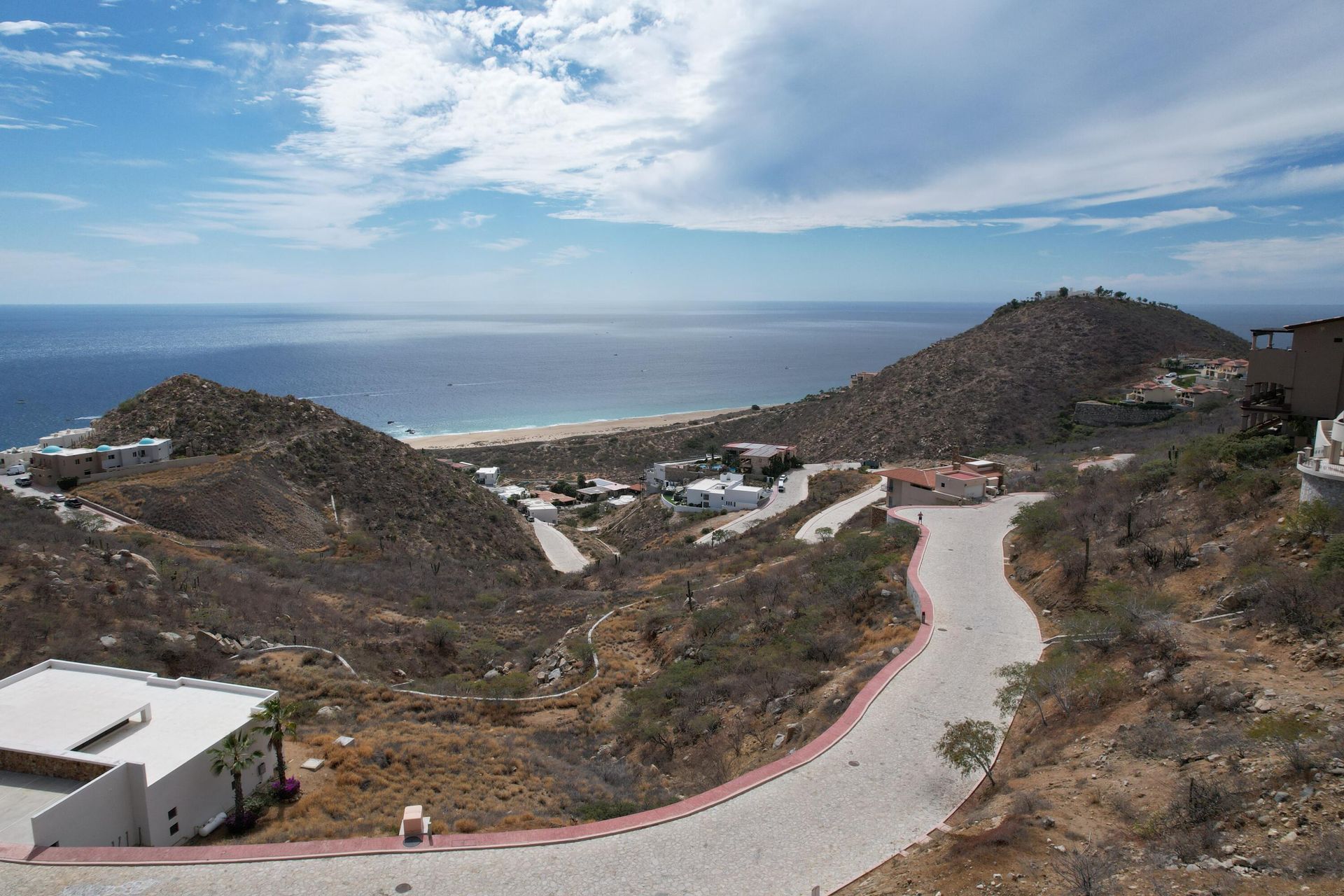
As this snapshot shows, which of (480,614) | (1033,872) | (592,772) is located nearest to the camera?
(1033,872)

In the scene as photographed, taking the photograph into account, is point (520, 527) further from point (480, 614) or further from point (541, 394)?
point (541, 394)

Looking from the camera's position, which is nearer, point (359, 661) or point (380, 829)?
point (380, 829)

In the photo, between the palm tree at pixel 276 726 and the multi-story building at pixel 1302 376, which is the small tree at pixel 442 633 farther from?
the multi-story building at pixel 1302 376

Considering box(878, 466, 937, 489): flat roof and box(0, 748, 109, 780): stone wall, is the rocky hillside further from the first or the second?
box(0, 748, 109, 780): stone wall

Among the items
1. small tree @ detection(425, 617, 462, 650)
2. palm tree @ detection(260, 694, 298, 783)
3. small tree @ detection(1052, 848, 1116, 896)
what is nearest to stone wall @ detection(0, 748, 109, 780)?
palm tree @ detection(260, 694, 298, 783)

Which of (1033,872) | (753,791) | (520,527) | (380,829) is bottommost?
(520,527)

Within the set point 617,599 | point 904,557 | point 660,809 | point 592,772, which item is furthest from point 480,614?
point 660,809
